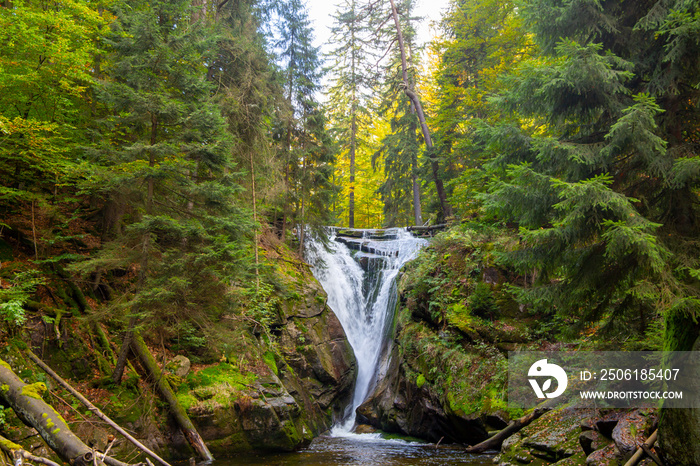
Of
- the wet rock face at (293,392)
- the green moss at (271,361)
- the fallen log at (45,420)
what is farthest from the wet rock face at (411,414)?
the fallen log at (45,420)

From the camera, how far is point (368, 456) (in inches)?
355

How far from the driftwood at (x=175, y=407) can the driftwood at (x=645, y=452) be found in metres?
7.40

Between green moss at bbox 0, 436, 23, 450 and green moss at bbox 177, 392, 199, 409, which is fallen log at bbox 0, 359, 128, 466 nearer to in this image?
green moss at bbox 0, 436, 23, 450

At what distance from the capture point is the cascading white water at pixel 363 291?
15125 millimetres

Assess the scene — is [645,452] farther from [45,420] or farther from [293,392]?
[293,392]

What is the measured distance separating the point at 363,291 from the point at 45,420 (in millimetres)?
13917

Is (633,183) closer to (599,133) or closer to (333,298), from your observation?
(599,133)

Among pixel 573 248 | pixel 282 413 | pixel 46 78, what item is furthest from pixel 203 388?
pixel 573 248

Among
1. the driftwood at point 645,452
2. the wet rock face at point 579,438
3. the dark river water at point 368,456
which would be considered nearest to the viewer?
the driftwood at point 645,452

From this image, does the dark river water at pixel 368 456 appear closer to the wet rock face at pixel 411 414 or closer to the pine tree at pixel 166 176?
the wet rock face at pixel 411 414

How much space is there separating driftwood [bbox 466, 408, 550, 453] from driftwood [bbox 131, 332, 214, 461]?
576 cm

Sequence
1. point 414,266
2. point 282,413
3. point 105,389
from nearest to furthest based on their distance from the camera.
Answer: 1. point 105,389
2. point 282,413
3. point 414,266

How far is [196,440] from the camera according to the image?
8.04 m

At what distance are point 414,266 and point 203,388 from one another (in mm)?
8420
